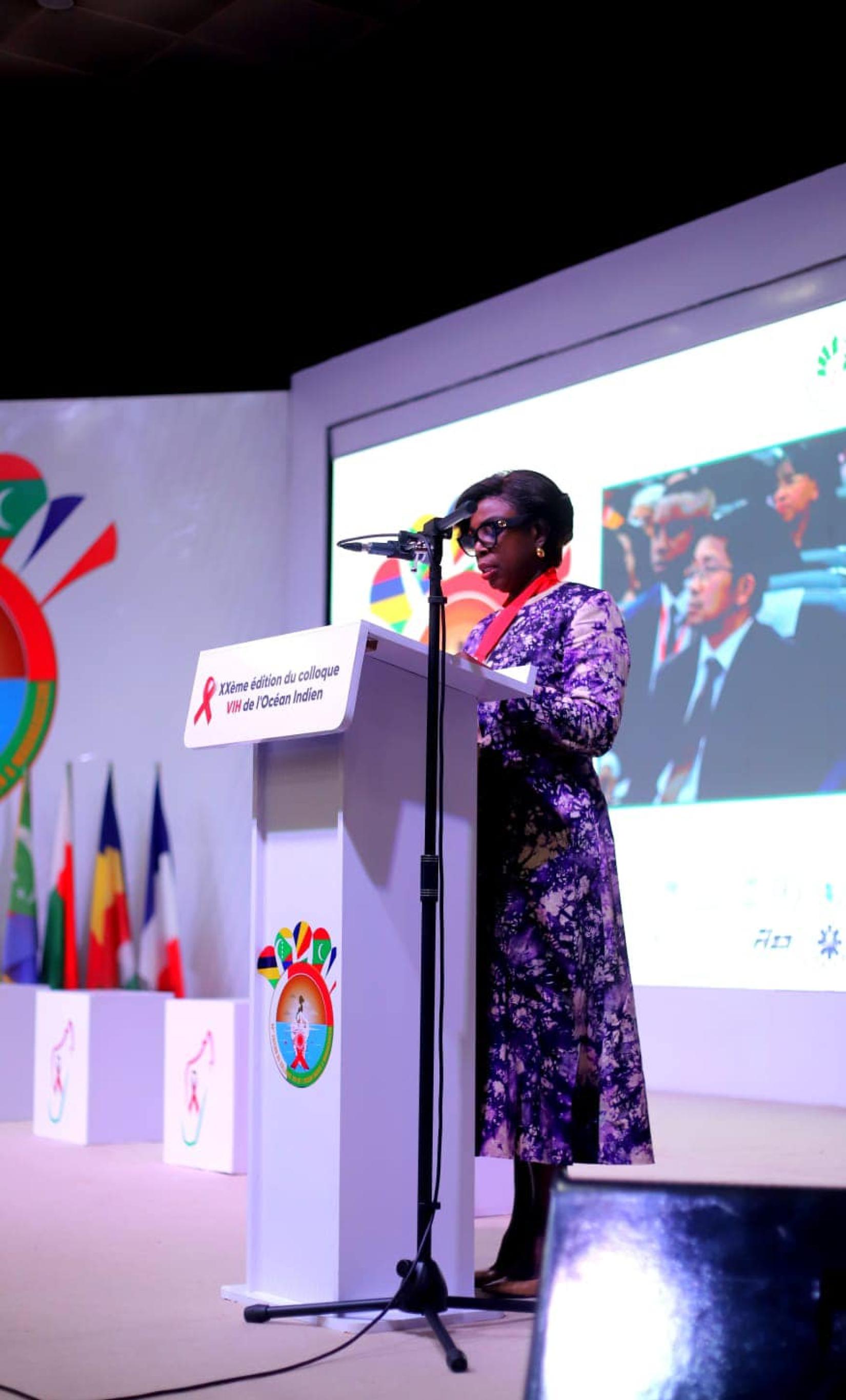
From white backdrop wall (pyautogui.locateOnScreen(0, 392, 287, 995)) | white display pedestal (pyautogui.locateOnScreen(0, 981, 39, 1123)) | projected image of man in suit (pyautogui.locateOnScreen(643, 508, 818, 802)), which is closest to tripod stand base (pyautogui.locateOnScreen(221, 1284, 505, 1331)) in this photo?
projected image of man in suit (pyautogui.locateOnScreen(643, 508, 818, 802))

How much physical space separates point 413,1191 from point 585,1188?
1144mm

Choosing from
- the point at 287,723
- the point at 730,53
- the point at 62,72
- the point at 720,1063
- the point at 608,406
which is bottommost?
the point at 720,1063

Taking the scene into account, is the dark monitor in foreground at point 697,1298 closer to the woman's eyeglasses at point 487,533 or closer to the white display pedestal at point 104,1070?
the woman's eyeglasses at point 487,533

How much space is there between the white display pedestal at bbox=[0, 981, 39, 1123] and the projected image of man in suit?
7.62ft

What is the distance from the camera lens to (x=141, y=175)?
6.97 metres

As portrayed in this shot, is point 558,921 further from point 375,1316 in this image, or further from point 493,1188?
point 493,1188

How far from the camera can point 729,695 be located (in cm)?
518

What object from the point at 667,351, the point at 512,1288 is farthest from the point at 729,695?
the point at 512,1288

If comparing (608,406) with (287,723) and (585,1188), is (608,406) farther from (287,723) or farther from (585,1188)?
(585,1188)

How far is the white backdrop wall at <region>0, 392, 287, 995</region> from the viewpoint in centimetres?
721

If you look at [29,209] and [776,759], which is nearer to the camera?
[776,759]

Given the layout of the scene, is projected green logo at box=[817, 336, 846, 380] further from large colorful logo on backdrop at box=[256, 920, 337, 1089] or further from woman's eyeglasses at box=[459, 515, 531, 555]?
large colorful logo on backdrop at box=[256, 920, 337, 1089]

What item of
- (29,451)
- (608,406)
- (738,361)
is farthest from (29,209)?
(738,361)

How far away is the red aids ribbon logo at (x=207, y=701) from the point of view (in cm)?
242
